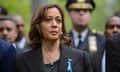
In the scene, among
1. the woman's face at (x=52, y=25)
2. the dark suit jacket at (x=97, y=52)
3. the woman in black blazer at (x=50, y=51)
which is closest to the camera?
the woman in black blazer at (x=50, y=51)

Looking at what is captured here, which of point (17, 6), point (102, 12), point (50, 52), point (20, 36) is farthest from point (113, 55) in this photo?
point (102, 12)

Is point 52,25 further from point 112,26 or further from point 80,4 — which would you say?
point 80,4

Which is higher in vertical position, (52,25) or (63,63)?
(52,25)

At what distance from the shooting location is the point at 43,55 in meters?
8.34

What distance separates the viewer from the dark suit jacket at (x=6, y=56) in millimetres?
8070

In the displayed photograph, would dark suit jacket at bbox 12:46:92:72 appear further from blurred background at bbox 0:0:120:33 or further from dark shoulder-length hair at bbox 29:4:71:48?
blurred background at bbox 0:0:120:33

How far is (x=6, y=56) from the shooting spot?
810 centimetres

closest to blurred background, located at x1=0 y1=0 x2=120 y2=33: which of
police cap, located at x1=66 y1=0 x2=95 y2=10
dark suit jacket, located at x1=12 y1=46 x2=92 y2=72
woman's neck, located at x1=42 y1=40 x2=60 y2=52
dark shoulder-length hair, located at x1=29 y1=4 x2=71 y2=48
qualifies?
police cap, located at x1=66 y1=0 x2=95 y2=10

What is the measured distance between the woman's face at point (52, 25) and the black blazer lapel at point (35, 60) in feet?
0.73

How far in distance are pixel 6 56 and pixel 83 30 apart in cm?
264

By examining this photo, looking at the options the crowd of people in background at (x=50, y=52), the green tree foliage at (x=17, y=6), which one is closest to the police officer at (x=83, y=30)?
the crowd of people in background at (x=50, y=52)

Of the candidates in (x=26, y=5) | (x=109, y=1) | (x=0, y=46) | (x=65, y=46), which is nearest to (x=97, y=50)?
(x=65, y=46)

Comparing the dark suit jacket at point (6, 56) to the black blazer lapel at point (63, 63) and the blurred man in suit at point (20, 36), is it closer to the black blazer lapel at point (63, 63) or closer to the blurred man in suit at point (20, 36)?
the black blazer lapel at point (63, 63)

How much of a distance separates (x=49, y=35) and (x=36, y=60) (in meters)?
0.35
